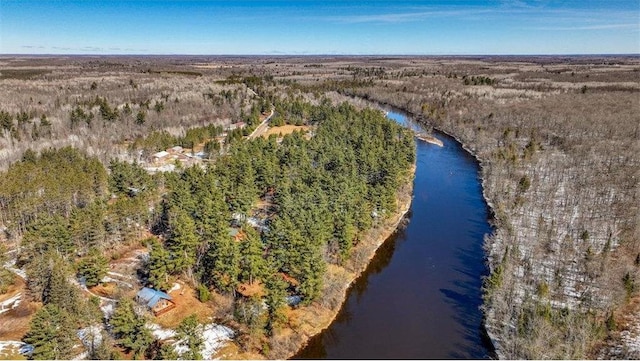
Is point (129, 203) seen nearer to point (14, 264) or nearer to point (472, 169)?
point (14, 264)

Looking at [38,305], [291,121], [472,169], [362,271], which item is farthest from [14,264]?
[291,121]

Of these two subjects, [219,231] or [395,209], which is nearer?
[219,231]

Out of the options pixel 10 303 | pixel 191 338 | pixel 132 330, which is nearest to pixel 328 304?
pixel 191 338

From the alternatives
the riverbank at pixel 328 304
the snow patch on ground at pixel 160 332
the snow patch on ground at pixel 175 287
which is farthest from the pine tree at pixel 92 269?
the riverbank at pixel 328 304

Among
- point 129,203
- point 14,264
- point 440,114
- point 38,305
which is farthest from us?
point 440,114

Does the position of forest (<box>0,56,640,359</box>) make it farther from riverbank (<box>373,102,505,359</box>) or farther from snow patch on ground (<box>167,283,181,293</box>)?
snow patch on ground (<box>167,283,181,293</box>)

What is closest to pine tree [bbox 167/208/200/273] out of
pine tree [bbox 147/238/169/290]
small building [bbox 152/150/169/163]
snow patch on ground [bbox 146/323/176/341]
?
pine tree [bbox 147/238/169/290]

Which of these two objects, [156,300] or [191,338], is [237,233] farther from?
[191,338]
